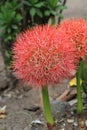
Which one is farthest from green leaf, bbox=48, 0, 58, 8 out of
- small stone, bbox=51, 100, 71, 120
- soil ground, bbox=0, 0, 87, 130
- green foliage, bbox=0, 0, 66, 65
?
small stone, bbox=51, 100, 71, 120

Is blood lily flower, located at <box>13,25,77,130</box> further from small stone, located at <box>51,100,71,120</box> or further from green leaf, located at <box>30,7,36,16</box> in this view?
green leaf, located at <box>30,7,36,16</box>

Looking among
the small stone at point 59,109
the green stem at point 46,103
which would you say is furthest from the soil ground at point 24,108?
the green stem at point 46,103

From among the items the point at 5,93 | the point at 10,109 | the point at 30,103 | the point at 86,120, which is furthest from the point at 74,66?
the point at 5,93

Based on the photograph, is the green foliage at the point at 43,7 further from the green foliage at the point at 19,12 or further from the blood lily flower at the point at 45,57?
the blood lily flower at the point at 45,57

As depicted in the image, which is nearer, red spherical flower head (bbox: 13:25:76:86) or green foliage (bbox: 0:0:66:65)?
red spherical flower head (bbox: 13:25:76:86)

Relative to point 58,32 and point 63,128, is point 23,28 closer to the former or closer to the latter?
point 63,128

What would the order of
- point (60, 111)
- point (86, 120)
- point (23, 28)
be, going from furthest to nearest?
point (23, 28)
point (60, 111)
point (86, 120)

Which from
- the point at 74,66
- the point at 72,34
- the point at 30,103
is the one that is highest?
the point at 72,34

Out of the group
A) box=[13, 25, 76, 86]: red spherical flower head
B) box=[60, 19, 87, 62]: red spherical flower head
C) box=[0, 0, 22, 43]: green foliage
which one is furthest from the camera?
box=[0, 0, 22, 43]: green foliage
